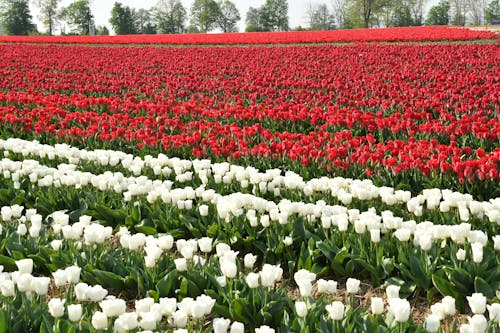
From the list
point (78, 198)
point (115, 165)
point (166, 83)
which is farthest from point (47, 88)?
point (78, 198)

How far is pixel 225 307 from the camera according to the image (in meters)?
3.32

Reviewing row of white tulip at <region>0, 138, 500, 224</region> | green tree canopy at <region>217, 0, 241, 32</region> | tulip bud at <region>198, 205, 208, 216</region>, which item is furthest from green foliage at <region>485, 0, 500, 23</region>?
tulip bud at <region>198, 205, 208, 216</region>

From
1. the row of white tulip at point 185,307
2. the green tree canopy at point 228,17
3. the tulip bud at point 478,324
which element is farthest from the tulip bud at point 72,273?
the green tree canopy at point 228,17

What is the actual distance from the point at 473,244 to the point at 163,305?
197 centimetres

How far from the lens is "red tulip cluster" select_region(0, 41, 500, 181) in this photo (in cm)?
662

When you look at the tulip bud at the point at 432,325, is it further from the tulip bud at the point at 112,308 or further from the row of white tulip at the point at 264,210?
the tulip bud at the point at 112,308

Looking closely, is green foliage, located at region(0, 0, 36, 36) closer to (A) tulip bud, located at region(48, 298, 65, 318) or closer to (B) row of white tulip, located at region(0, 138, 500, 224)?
(B) row of white tulip, located at region(0, 138, 500, 224)

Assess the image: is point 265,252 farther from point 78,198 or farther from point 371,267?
point 78,198

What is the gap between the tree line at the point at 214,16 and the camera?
7169 cm

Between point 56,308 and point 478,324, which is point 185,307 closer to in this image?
point 56,308

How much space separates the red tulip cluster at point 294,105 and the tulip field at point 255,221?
→ 0.05 metres

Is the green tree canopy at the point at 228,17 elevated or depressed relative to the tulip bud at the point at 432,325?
elevated

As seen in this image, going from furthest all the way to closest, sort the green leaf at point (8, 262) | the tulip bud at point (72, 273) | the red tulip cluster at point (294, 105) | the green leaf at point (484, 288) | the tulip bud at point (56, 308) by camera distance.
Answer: the red tulip cluster at point (294, 105), the green leaf at point (8, 262), the green leaf at point (484, 288), the tulip bud at point (72, 273), the tulip bud at point (56, 308)

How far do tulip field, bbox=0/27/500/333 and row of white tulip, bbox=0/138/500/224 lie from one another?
20mm
